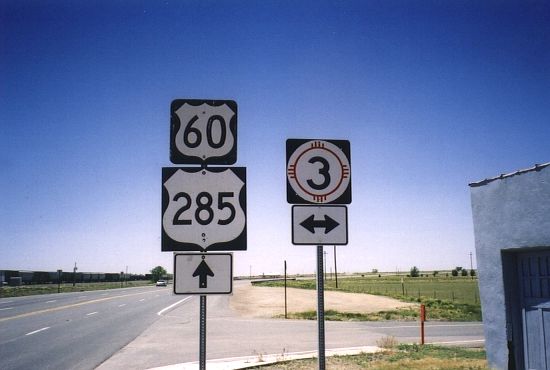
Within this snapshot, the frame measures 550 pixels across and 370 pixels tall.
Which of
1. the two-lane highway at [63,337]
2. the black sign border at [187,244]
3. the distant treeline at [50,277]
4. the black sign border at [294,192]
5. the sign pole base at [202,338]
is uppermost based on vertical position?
the black sign border at [294,192]

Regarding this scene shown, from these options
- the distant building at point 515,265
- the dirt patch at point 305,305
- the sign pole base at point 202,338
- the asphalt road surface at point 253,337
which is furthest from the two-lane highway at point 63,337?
the distant building at point 515,265

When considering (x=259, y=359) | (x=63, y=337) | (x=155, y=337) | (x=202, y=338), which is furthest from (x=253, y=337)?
(x=202, y=338)

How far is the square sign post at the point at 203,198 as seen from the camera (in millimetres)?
3352

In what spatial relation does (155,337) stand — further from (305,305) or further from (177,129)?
(305,305)

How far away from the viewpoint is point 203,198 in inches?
136

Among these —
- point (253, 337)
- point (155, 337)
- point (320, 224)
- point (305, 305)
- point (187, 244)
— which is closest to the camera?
point (187, 244)

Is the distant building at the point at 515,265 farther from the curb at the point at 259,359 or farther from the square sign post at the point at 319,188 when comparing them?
the square sign post at the point at 319,188

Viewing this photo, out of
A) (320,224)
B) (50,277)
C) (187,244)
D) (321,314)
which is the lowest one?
(50,277)

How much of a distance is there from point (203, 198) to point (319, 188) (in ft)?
3.62

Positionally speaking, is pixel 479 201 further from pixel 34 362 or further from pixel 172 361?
pixel 34 362

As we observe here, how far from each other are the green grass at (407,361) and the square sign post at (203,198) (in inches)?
297

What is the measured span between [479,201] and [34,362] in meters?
11.5

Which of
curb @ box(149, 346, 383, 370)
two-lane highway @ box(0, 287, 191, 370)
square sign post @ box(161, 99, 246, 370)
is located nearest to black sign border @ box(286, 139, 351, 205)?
square sign post @ box(161, 99, 246, 370)

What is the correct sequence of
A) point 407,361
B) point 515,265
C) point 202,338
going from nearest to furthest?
point 202,338 → point 515,265 → point 407,361
